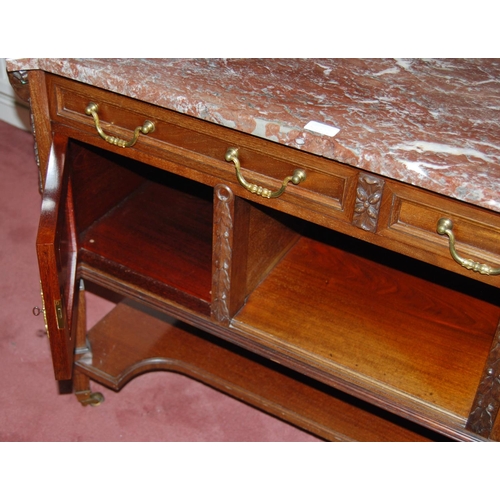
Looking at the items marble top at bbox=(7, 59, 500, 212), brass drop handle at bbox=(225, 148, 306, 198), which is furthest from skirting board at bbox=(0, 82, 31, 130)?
brass drop handle at bbox=(225, 148, 306, 198)

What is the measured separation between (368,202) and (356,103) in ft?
0.54

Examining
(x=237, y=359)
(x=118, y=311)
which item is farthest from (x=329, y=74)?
(x=118, y=311)

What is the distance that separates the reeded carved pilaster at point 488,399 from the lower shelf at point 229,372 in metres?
0.34

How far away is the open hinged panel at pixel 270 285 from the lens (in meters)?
1.23

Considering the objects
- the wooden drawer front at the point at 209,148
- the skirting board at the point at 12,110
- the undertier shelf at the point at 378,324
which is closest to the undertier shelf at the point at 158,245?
the undertier shelf at the point at 378,324

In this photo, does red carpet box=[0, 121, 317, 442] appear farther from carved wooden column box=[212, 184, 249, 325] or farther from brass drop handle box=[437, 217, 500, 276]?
brass drop handle box=[437, 217, 500, 276]

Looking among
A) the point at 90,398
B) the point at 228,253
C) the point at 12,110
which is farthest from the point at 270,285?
the point at 12,110

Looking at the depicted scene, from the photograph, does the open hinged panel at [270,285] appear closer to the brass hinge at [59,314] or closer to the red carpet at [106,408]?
the brass hinge at [59,314]

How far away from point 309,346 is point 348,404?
11.9 inches

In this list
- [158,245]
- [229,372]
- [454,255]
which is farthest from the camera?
[229,372]

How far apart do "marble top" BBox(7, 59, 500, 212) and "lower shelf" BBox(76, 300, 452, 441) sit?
0.66 metres

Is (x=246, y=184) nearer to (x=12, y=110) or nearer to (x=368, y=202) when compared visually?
(x=368, y=202)

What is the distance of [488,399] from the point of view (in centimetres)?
113

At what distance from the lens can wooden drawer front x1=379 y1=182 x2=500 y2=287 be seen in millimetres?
988
